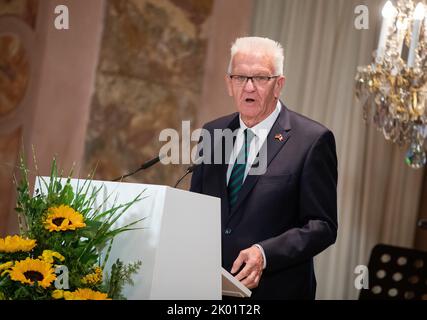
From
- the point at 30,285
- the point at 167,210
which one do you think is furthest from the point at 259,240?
the point at 30,285

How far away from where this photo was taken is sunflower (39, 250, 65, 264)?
1728 mm

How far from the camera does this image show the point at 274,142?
2.78 meters

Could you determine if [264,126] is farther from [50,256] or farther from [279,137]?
[50,256]

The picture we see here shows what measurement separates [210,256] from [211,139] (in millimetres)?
1000

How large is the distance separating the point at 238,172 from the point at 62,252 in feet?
3.59

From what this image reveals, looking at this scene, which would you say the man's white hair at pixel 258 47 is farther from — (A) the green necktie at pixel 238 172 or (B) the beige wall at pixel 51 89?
(B) the beige wall at pixel 51 89

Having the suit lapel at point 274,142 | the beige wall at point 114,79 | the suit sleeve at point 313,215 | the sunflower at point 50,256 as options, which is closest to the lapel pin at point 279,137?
the suit lapel at point 274,142

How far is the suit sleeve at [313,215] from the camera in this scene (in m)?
2.44

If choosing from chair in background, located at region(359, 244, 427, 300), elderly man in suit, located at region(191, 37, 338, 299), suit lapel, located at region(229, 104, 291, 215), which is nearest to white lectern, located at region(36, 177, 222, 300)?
elderly man in suit, located at region(191, 37, 338, 299)

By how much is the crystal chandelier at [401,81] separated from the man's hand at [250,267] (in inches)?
109

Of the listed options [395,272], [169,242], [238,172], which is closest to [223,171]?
[238,172]

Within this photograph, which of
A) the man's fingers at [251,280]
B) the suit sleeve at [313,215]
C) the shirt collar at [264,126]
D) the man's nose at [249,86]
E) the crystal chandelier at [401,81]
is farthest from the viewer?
the crystal chandelier at [401,81]

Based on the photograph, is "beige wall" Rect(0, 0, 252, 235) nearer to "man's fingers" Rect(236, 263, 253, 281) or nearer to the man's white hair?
the man's white hair

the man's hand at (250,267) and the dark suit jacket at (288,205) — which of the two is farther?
the dark suit jacket at (288,205)
